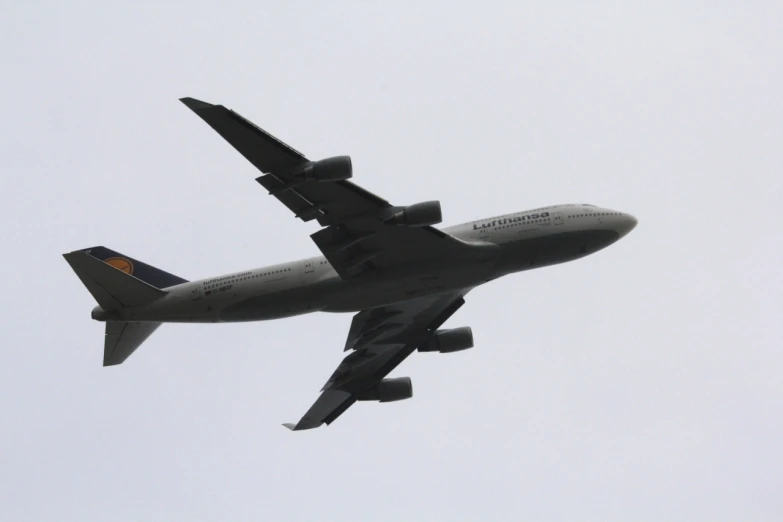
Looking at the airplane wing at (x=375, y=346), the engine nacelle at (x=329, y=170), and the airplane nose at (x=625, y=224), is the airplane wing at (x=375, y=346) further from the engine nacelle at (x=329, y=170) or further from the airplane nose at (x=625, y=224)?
the engine nacelle at (x=329, y=170)

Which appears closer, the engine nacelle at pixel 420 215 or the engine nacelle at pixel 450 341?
the engine nacelle at pixel 420 215

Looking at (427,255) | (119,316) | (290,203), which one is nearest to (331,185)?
(290,203)

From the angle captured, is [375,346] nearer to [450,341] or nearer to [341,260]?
[450,341]

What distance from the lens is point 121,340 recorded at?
52750 millimetres

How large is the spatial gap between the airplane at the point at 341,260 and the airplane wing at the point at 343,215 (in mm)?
46

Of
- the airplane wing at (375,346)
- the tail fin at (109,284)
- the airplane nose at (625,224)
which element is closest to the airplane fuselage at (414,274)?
the airplane nose at (625,224)

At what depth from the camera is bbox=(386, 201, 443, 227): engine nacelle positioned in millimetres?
46562

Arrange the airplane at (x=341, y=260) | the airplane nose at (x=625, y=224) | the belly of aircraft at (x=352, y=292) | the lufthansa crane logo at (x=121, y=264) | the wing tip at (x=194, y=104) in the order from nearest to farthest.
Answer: the wing tip at (x=194, y=104)
the airplane at (x=341, y=260)
the belly of aircraft at (x=352, y=292)
the airplane nose at (x=625, y=224)
the lufthansa crane logo at (x=121, y=264)

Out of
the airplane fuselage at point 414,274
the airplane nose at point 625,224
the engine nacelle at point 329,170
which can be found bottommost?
the airplane fuselage at point 414,274

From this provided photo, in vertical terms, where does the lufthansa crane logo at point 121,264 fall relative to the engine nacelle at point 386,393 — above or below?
above

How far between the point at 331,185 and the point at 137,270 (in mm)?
13455

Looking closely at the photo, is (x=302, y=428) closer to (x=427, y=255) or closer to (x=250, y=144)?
(x=427, y=255)

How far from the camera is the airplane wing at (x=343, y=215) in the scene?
145 feet

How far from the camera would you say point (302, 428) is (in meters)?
58.0
